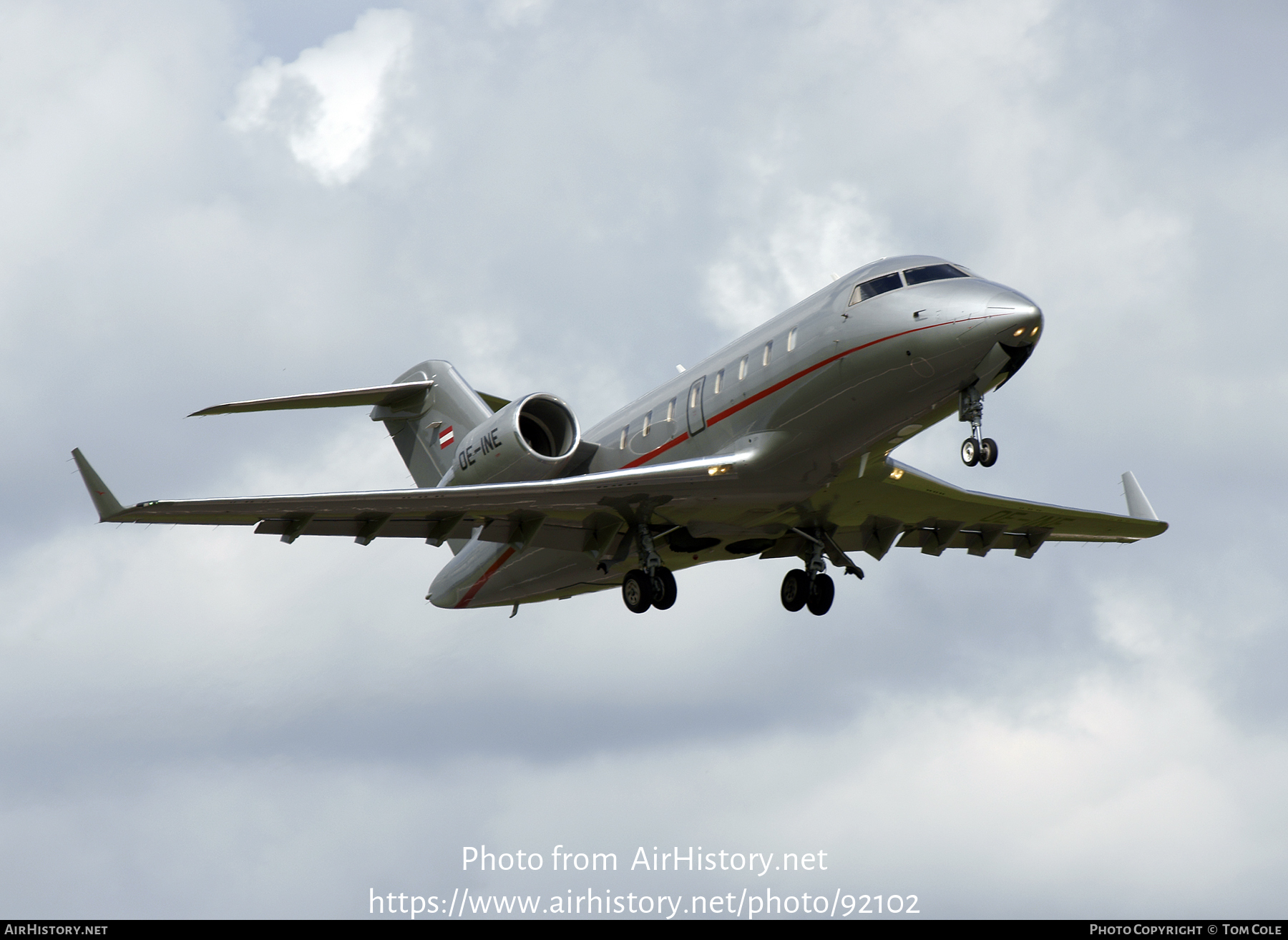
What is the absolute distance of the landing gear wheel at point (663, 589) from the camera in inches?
858

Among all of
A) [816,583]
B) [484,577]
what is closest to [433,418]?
[484,577]

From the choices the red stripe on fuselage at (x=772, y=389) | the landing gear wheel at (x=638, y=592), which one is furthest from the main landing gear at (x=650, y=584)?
the red stripe on fuselage at (x=772, y=389)

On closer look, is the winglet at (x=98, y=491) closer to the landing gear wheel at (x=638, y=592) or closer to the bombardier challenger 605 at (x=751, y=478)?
the bombardier challenger 605 at (x=751, y=478)

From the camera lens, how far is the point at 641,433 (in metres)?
22.7

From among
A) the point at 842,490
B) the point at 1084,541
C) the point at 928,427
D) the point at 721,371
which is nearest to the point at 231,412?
the point at 721,371

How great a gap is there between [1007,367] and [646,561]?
6337 mm

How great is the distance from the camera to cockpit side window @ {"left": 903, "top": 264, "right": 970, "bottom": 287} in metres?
19.2

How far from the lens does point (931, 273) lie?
1925 centimetres

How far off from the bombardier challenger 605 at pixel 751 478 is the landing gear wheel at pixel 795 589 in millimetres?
27

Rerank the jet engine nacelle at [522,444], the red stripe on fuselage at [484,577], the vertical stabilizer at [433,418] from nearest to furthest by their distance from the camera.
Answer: the jet engine nacelle at [522,444] < the red stripe on fuselage at [484,577] < the vertical stabilizer at [433,418]

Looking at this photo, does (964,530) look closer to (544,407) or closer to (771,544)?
(771,544)

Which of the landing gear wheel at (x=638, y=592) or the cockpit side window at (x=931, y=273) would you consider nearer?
the cockpit side window at (x=931, y=273)

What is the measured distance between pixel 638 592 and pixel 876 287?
19.3ft

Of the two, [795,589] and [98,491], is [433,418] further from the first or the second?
[98,491]
